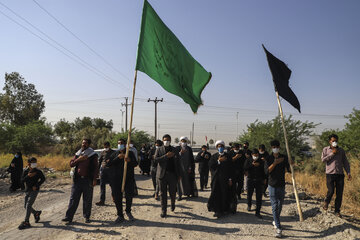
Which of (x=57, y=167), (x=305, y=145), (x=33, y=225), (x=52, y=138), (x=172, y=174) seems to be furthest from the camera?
(x=52, y=138)

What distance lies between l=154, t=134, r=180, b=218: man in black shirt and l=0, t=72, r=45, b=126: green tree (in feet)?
139

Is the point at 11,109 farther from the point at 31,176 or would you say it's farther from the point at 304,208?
the point at 304,208

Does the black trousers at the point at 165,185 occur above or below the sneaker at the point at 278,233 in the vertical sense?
above

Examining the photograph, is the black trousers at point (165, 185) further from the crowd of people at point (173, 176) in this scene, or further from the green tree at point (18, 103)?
the green tree at point (18, 103)

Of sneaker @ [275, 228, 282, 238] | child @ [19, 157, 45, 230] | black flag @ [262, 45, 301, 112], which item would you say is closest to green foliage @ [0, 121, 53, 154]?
child @ [19, 157, 45, 230]

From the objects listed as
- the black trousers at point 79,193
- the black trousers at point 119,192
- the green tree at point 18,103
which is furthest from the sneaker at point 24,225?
the green tree at point 18,103

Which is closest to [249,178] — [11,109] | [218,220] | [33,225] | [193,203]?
[218,220]

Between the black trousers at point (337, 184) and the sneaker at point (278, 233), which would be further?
the black trousers at point (337, 184)

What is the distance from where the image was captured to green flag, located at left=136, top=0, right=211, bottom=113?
616 centimetres

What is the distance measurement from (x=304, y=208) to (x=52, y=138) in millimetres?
28137

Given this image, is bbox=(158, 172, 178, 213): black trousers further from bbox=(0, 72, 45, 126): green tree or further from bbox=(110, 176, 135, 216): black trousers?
bbox=(0, 72, 45, 126): green tree

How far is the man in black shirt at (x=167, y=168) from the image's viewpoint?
6559 millimetres

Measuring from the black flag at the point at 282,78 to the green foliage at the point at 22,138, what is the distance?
77.2 feet

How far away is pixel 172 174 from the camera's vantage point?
677cm
